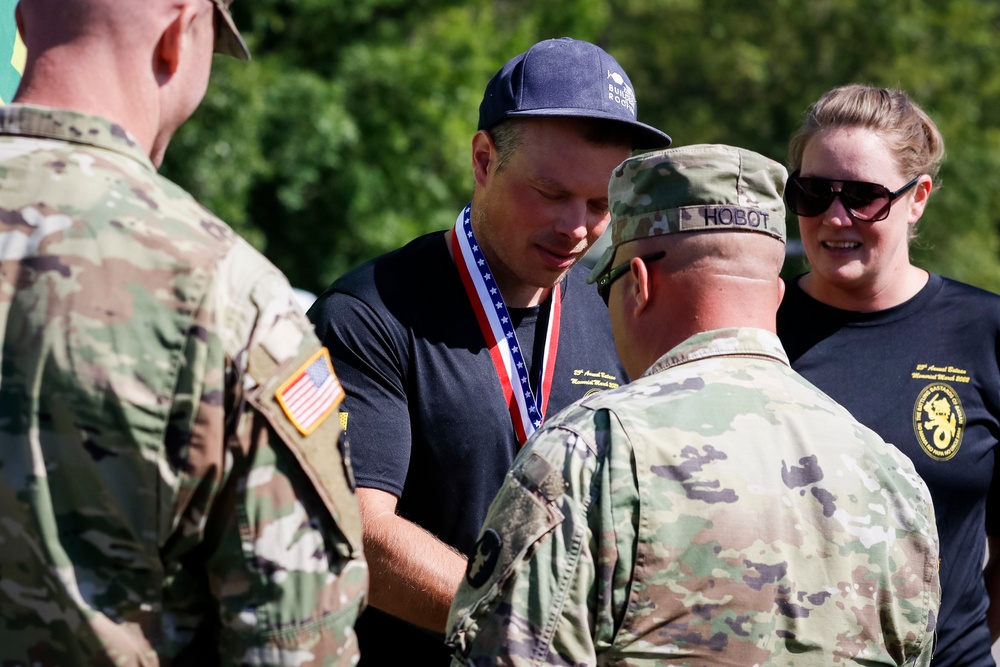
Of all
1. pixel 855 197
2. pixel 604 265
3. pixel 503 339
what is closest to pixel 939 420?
pixel 855 197

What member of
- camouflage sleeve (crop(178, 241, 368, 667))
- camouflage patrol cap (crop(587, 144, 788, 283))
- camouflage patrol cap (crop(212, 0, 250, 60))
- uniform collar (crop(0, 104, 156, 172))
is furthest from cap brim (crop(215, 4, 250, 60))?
camouflage patrol cap (crop(587, 144, 788, 283))

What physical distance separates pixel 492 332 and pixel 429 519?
1.76ft

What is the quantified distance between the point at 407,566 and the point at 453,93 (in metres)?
11.9

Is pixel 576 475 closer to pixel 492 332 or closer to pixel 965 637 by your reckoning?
pixel 492 332

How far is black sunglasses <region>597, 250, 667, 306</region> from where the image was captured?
2242 mm

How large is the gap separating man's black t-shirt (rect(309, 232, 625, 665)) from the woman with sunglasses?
1050 millimetres

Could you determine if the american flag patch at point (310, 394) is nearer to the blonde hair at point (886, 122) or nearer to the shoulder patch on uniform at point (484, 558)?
the shoulder patch on uniform at point (484, 558)

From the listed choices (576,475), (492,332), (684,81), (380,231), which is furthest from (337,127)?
(684,81)

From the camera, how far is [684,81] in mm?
23109

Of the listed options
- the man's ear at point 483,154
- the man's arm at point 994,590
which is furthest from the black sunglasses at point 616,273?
the man's arm at point 994,590

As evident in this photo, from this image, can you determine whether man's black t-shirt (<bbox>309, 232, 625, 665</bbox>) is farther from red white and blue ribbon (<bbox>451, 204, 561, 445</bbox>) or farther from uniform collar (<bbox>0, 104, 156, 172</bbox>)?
uniform collar (<bbox>0, 104, 156, 172</bbox>)

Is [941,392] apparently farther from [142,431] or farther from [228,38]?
[142,431]

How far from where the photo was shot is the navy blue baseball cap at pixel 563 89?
10.0ft

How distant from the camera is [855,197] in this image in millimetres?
3430
